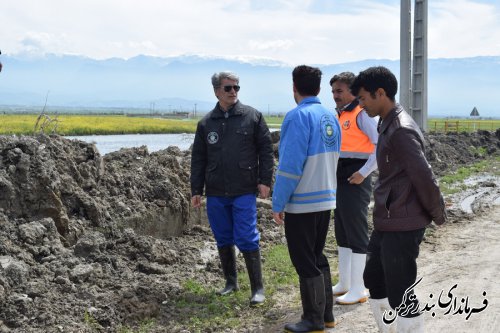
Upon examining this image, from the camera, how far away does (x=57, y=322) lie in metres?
4.95

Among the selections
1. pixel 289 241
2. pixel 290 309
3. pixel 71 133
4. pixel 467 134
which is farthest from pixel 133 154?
pixel 71 133

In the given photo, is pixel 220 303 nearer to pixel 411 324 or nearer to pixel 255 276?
pixel 255 276

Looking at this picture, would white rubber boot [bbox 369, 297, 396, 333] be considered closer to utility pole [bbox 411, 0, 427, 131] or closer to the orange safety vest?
the orange safety vest

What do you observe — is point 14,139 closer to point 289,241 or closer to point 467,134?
point 289,241

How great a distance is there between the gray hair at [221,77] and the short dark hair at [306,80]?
104 cm

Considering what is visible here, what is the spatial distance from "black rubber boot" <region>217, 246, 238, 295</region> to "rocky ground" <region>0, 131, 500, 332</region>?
461 millimetres

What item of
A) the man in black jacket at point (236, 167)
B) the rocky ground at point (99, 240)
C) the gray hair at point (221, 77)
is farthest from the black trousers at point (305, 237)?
the gray hair at point (221, 77)

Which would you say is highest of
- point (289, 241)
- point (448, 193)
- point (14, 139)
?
point (14, 139)

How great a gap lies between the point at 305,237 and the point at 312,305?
1.74ft

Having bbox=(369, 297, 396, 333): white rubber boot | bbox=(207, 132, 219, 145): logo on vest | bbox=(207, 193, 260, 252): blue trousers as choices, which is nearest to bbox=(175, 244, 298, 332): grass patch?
bbox=(207, 193, 260, 252): blue trousers

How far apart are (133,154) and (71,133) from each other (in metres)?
33.9

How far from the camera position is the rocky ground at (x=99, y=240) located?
17.4ft

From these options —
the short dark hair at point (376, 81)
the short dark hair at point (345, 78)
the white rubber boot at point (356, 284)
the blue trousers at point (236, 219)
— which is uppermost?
the short dark hair at point (345, 78)

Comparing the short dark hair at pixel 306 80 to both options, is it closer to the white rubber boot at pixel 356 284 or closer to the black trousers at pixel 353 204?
the black trousers at pixel 353 204
